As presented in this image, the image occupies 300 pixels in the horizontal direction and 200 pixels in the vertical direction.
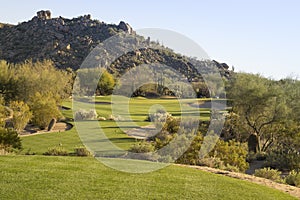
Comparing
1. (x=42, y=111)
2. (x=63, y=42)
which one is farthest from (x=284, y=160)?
(x=63, y=42)

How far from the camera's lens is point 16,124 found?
25.6 meters

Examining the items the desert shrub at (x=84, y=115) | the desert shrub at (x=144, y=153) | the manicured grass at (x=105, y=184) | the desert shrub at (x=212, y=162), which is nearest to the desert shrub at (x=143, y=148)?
the desert shrub at (x=144, y=153)

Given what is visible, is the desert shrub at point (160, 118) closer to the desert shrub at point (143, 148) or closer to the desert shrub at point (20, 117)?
the desert shrub at point (143, 148)

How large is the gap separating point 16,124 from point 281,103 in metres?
17.9

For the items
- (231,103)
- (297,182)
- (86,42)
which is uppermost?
(86,42)

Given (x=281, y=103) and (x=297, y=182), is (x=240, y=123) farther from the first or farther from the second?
(x=297, y=182)

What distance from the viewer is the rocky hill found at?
64.6 meters

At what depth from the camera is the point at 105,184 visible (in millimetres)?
9117

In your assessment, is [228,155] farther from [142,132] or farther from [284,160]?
[142,132]

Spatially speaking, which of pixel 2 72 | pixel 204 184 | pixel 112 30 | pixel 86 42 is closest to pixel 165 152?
pixel 204 184

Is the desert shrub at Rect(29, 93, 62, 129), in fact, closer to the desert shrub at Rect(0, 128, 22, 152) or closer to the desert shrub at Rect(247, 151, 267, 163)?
the desert shrub at Rect(0, 128, 22, 152)

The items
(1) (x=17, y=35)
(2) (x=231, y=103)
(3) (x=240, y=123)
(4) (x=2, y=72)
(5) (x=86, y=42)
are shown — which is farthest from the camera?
(1) (x=17, y=35)

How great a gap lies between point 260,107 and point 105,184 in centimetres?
2012

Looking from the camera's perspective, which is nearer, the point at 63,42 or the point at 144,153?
the point at 144,153
